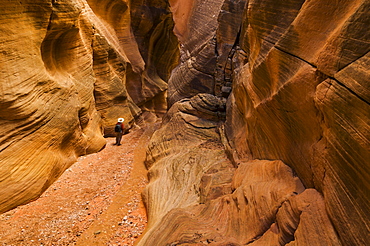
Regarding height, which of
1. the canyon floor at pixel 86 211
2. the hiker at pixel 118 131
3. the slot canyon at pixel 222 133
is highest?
the slot canyon at pixel 222 133

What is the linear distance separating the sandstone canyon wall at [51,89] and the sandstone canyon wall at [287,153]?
2407mm

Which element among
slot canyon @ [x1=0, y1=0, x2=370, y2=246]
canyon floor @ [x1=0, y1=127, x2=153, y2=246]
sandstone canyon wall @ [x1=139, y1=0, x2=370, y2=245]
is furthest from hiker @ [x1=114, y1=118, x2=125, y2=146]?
sandstone canyon wall @ [x1=139, y1=0, x2=370, y2=245]

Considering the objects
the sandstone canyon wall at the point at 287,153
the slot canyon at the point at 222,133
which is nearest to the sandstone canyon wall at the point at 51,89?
the slot canyon at the point at 222,133

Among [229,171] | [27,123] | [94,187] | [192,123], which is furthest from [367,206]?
[192,123]

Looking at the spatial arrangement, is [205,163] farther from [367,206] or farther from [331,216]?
[367,206]

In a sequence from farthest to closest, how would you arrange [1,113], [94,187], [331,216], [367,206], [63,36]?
1. [63,36]
2. [94,187]
3. [1,113]
4. [331,216]
5. [367,206]

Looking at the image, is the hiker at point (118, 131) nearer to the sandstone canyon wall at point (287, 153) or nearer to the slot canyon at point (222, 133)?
the slot canyon at point (222, 133)

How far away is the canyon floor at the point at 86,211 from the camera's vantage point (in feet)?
15.3

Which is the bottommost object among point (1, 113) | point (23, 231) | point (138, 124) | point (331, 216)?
point (138, 124)

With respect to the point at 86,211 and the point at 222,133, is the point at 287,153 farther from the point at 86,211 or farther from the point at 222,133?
the point at 222,133

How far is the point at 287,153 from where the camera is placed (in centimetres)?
431

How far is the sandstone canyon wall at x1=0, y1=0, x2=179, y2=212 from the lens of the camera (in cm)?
547

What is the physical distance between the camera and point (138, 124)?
48.3 feet

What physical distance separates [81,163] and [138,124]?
22.3 feet
